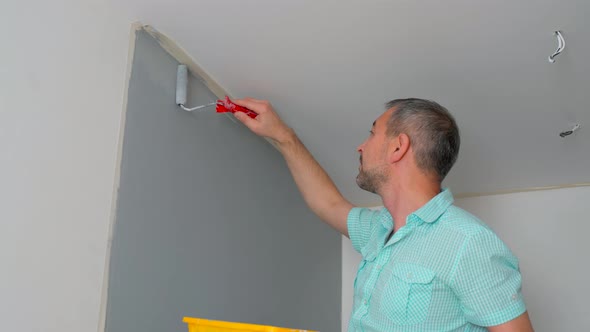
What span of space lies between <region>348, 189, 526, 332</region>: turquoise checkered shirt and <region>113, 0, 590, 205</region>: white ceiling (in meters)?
0.48

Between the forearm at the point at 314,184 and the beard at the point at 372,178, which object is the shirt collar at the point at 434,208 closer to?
the beard at the point at 372,178

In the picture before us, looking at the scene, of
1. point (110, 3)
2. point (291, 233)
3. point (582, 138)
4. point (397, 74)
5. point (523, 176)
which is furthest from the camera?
point (523, 176)

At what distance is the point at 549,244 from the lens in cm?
258

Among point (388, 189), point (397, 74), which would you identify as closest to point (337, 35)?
point (397, 74)

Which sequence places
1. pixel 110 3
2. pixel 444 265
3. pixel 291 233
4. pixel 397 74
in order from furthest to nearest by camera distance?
pixel 291 233
pixel 397 74
pixel 110 3
pixel 444 265

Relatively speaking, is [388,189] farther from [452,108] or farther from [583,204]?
[583,204]

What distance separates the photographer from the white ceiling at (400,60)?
1369 millimetres

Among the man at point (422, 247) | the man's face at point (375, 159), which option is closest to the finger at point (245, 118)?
the man at point (422, 247)

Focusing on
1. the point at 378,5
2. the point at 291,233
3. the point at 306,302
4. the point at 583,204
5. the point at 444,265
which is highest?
the point at 378,5

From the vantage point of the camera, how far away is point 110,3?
4.35 ft

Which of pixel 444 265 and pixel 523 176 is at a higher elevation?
pixel 523 176

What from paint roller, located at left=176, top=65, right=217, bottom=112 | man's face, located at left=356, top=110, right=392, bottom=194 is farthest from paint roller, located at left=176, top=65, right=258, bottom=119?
man's face, located at left=356, top=110, right=392, bottom=194

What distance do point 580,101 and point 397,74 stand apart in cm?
66

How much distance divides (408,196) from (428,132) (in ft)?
0.59
